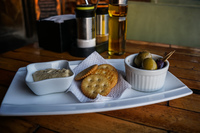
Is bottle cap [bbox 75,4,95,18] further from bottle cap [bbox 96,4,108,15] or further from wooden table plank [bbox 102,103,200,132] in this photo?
wooden table plank [bbox 102,103,200,132]

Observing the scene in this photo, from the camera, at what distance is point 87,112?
506 millimetres

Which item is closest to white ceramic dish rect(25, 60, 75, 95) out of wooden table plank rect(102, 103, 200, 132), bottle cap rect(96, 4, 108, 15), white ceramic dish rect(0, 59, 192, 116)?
white ceramic dish rect(0, 59, 192, 116)

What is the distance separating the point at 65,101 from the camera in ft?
1.90

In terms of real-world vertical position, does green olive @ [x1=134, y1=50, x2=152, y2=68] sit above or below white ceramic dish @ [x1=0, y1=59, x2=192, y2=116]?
above

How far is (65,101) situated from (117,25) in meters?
0.60

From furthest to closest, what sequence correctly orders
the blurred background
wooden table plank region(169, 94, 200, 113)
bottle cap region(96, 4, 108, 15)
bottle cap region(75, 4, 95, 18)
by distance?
1. the blurred background
2. bottle cap region(96, 4, 108, 15)
3. bottle cap region(75, 4, 95, 18)
4. wooden table plank region(169, 94, 200, 113)

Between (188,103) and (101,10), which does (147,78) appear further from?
(101,10)

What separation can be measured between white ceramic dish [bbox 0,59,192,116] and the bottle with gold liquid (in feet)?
1.49

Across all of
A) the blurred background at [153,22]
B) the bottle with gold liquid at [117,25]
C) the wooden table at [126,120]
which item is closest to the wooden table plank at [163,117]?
the wooden table at [126,120]

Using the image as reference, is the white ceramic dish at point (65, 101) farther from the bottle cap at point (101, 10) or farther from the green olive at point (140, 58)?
the bottle cap at point (101, 10)

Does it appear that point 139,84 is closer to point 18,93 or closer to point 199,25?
point 18,93

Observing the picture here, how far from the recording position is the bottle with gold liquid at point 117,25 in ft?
3.17

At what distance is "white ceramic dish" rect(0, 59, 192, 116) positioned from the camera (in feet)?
1.66

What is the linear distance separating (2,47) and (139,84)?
2075 millimetres
